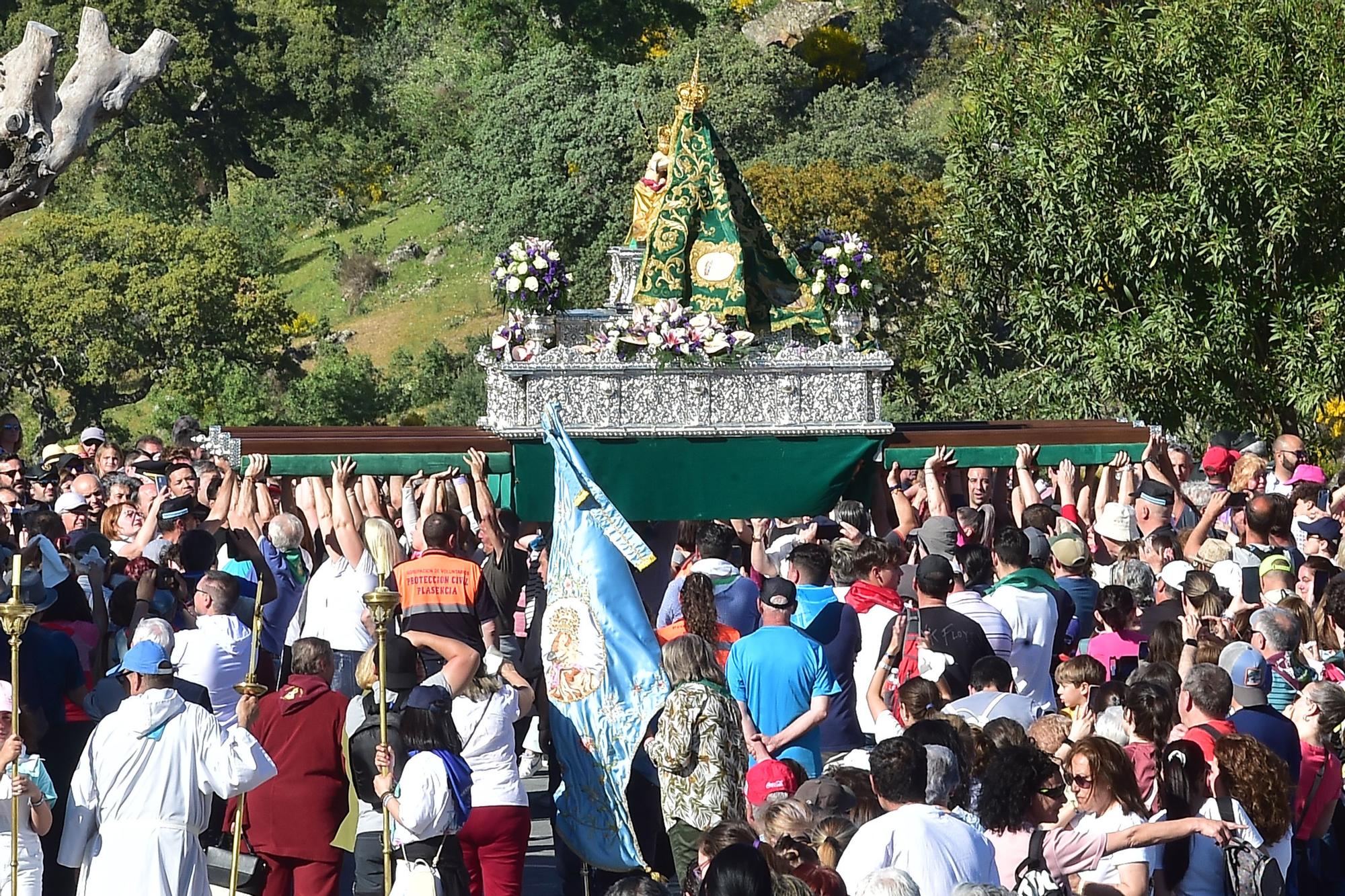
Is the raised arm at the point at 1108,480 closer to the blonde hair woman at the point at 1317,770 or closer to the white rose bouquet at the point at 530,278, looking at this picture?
the white rose bouquet at the point at 530,278

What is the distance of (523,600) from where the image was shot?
14.2 metres

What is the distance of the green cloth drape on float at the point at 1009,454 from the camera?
1402cm

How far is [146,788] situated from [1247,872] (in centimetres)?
422

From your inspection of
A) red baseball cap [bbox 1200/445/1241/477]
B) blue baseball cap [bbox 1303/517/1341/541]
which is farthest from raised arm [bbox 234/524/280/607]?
red baseball cap [bbox 1200/445/1241/477]

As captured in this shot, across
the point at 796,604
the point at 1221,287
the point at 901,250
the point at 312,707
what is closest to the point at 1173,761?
the point at 796,604

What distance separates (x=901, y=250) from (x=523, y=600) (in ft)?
77.3

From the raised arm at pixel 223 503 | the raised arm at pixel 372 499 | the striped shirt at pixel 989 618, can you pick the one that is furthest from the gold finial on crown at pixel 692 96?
the striped shirt at pixel 989 618

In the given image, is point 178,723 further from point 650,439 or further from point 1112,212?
point 1112,212

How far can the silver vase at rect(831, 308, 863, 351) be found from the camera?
14.2 meters

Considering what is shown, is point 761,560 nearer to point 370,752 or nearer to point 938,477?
point 938,477

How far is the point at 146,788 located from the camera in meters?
8.27

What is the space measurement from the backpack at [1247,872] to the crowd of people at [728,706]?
0.01 m

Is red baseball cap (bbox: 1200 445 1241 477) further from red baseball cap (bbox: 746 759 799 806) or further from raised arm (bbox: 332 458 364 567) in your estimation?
red baseball cap (bbox: 746 759 799 806)

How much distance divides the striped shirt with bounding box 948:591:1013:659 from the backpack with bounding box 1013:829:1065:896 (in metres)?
2.55
